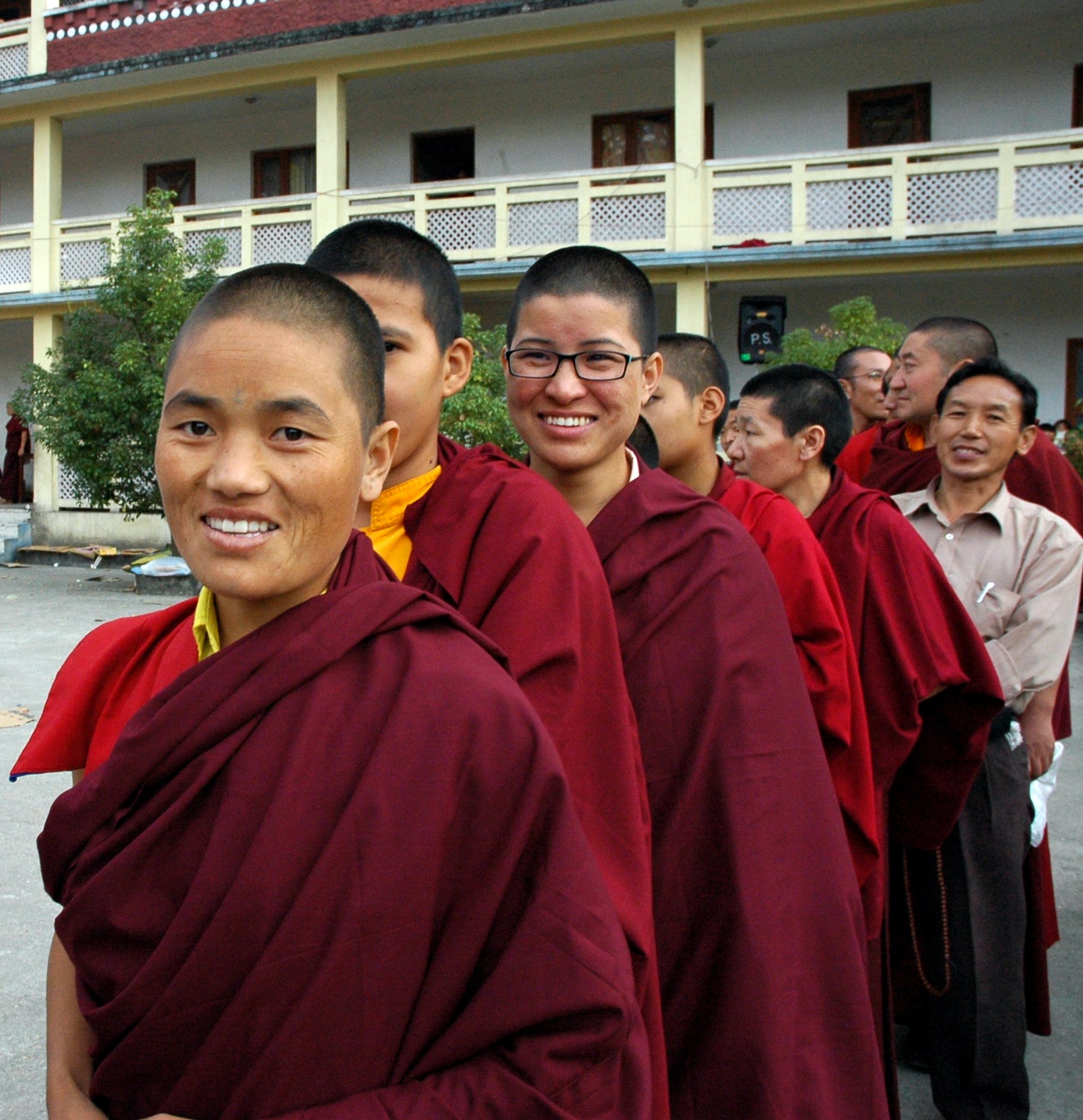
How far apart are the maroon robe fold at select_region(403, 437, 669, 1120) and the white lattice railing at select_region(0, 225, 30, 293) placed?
1595 cm

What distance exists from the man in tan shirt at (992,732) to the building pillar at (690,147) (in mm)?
10207

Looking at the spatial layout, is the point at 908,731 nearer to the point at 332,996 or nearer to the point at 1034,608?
the point at 1034,608

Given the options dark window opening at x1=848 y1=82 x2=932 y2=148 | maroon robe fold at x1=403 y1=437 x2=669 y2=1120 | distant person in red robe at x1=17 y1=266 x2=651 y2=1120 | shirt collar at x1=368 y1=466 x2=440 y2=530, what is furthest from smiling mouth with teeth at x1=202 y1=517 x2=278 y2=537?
dark window opening at x1=848 y1=82 x2=932 y2=148

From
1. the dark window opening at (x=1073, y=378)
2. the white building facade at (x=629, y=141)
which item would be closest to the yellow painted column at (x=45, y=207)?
the white building facade at (x=629, y=141)

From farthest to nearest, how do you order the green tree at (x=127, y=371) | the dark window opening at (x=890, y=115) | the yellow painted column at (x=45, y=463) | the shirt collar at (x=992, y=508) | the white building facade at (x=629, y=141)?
the yellow painted column at (x=45, y=463)
the dark window opening at (x=890, y=115)
the white building facade at (x=629, y=141)
the green tree at (x=127, y=371)
the shirt collar at (x=992, y=508)

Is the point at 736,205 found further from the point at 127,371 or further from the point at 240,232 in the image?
the point at 127,371

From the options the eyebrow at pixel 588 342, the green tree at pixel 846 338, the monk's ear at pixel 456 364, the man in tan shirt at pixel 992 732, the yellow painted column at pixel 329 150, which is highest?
the yellow painted column at pixel 329 150

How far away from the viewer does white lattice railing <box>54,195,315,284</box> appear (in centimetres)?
1414

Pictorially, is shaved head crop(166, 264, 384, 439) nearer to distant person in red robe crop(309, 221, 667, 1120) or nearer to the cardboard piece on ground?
distant person in red robe crop(309, 221, 667, 1120)

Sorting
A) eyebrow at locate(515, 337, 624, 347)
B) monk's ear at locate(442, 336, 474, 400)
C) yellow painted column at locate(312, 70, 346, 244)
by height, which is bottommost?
monk's ear at locate(442, 336, 474, 400)

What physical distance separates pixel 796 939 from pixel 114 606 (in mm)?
9562

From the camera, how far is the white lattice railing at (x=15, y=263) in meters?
15.5

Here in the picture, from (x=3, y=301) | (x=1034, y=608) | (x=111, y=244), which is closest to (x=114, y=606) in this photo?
(x=111, y=244)

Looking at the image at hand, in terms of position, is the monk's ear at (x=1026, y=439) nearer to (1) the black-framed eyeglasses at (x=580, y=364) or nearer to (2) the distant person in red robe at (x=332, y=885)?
(1) the black-framed eyeglasses at (x=580, y=364)
